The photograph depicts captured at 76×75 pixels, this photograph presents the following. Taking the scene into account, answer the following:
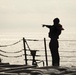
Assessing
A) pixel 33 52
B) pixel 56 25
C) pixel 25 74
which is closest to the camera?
pixel 25 74

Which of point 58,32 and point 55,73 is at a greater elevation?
point 58,32

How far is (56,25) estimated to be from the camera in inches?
451

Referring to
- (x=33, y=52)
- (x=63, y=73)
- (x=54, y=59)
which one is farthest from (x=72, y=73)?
(x=33, y=52)

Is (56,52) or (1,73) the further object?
(56,52)

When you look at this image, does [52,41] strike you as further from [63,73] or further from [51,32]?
[63,73]

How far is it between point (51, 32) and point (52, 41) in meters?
0.31

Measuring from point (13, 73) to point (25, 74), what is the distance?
1.35 ft

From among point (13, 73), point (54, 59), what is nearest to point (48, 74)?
point (13, 73)

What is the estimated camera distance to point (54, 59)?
11508 millimetres

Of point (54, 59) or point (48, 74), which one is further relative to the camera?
point (54, 59)

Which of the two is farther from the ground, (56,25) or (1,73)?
(56,25)

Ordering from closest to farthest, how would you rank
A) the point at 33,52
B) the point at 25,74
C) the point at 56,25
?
1. the point at 25,74
2. the point at 56,25
3. the point at 33,52

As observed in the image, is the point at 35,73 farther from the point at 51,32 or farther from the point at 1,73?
the point at 51,32

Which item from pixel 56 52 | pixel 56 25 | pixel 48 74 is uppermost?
pixel 56 25
